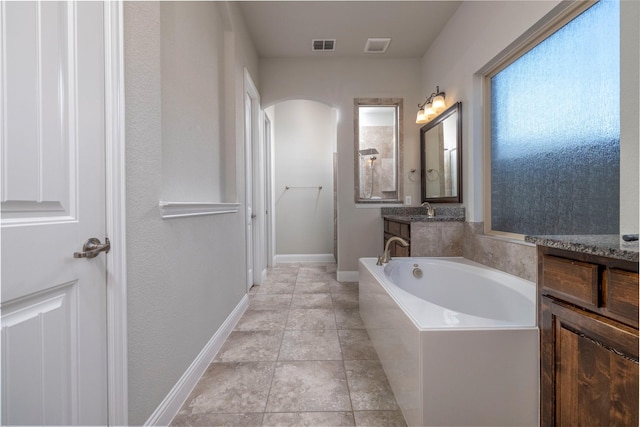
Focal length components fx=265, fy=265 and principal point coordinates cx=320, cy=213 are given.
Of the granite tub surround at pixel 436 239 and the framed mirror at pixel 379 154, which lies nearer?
the granite tub surround at pixel 436 239

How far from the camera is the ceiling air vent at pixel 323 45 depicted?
305 cm

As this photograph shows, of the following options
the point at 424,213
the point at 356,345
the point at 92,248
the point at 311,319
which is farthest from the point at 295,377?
the point at 424,213

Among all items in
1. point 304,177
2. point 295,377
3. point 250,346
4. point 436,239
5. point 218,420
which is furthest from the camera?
point 304,177

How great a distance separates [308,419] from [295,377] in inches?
12.3

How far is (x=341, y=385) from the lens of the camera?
1469 mm

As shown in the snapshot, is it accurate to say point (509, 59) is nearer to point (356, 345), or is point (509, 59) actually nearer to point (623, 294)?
point (623, 294)

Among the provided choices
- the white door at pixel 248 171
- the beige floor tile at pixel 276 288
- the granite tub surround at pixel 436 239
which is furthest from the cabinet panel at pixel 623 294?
the beige floor tile at pixel 276 288

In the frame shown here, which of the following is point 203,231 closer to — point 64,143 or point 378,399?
point 64,143

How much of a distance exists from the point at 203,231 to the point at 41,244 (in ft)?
3.13

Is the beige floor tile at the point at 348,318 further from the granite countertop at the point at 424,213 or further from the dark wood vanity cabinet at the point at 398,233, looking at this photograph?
the granite countertop at the point at 424,213

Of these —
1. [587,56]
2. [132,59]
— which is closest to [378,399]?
[132,59]

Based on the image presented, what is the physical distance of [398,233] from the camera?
288 cm

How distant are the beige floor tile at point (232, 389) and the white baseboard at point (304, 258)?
122 inches

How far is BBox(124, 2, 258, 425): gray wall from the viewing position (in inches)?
39.9
